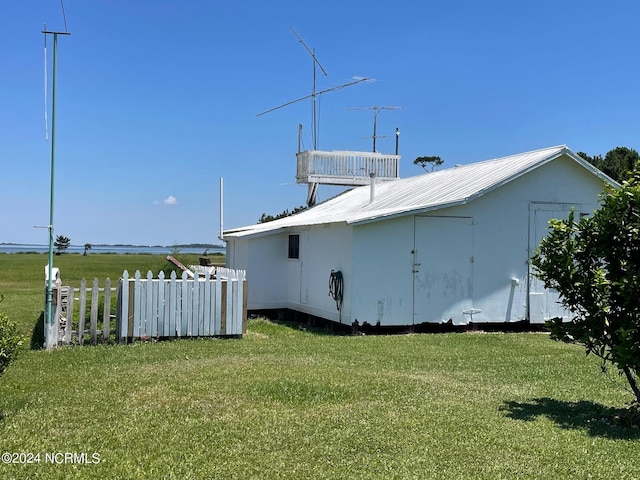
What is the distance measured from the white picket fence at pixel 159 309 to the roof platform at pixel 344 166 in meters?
12.1

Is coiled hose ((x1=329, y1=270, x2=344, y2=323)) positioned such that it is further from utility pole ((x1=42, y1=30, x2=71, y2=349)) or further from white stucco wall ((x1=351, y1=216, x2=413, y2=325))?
utility pole ((x1=42, y1=30, x2=71, y2=349))

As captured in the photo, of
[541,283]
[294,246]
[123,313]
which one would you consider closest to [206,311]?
[123,313]

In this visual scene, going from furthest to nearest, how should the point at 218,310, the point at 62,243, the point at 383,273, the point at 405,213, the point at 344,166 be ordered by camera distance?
the point at 62,243, the point at 344,166, the point at 383,273, the point at 405,213, the point at 218,310

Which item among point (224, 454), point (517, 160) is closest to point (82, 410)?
point (224, 454)

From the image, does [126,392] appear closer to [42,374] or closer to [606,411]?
[42,374]

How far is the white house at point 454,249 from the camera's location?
14.0 m

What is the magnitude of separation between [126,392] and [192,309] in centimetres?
479

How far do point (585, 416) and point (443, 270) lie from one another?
25.8ft

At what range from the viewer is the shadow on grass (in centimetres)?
628

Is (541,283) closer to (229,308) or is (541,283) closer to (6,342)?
(229,308)

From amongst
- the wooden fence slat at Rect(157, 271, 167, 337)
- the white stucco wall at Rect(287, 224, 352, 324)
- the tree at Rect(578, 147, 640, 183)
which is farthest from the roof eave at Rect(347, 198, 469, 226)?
the tree at Rect(578, 147, 640, 183)

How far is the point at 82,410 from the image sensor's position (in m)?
6.50

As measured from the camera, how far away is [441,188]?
53.8ft

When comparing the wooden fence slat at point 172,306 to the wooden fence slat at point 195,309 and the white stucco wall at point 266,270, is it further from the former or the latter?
the white stucco wall at point 266,270
